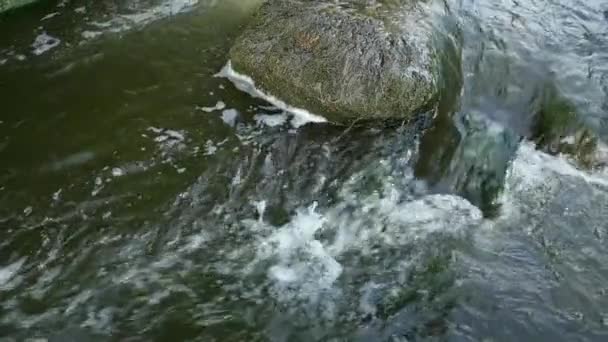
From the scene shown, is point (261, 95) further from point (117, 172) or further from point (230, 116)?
point (117, 172)

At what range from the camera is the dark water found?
5.01 m

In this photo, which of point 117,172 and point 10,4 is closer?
point 117,172

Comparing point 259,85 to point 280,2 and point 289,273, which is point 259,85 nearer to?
point 280,2

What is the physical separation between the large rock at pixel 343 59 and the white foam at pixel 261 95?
0.06 m

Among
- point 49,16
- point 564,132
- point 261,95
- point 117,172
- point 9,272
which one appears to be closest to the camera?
point 9,272

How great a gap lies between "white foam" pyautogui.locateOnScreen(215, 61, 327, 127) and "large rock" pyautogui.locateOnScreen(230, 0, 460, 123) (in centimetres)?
6

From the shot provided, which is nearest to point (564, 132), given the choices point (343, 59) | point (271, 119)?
point (343, 59)

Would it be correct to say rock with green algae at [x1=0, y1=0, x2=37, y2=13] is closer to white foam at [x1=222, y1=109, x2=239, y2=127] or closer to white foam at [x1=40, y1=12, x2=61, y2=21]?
white foam at [x1=40, y1=12, x2=61, y2=21]

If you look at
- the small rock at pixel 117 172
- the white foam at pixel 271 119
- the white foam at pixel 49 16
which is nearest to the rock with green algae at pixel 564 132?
the white foam at pixel 271 119

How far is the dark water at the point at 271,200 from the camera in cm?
501

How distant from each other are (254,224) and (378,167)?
1536 mm

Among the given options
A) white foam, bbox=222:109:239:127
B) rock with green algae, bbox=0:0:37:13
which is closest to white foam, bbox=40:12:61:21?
rock with green algae, bbox=0:0:37:13

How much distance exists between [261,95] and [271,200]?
1.67m

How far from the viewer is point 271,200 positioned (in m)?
5.98
